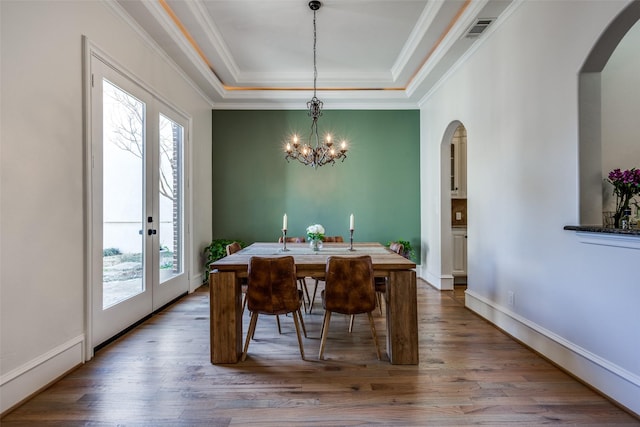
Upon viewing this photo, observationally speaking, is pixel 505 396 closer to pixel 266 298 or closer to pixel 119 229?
pixel 266 298

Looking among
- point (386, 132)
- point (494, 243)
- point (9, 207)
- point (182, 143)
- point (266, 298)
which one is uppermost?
point (386, 132)

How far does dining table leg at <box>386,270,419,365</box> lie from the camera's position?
7.74 feet

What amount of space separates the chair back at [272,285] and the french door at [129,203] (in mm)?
1264

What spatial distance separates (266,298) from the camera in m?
2.40

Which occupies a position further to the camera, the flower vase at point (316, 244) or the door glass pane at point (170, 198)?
the door glass pane at point (170, 198)

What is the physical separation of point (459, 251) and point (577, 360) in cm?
282

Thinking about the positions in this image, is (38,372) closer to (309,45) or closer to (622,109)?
(309,45)

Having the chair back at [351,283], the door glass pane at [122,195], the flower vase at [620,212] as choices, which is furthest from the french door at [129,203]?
the flower vase at [620,212]

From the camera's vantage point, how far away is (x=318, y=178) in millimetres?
5500

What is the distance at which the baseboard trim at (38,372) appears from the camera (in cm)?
180

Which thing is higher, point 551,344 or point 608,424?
point 551,344

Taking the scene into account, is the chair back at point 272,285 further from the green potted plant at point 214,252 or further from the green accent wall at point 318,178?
the green accent wall at point 318,178

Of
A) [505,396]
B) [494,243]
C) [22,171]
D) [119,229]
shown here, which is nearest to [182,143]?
[119,229]

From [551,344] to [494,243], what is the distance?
1.07m
